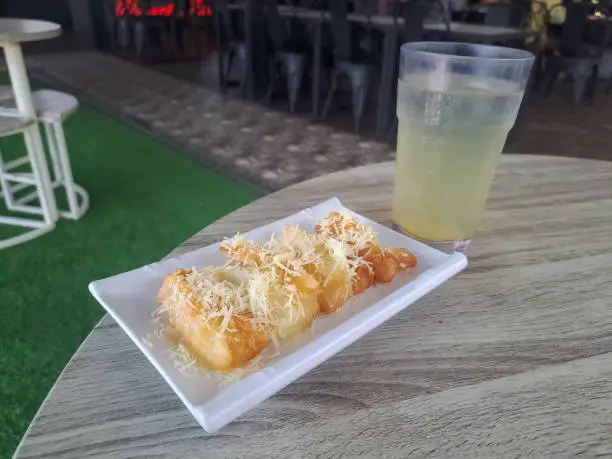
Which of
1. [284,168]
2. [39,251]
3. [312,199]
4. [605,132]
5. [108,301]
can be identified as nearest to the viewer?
[108,301]

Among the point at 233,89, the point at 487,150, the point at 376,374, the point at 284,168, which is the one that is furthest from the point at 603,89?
the point at 376,374

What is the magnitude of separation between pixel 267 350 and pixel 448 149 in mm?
378

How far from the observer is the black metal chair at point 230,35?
4.20 m

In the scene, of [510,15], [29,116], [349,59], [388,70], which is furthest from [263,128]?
[510,15]

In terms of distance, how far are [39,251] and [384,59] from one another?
2.31 meters

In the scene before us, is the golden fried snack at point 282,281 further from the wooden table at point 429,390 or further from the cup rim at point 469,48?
the cup rim at point 469,48

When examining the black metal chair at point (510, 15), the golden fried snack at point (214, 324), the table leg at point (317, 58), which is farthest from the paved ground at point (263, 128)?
the golden fried snack at point (214, 324)

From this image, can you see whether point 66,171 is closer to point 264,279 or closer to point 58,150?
point 58,150

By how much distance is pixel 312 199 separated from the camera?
784 mm

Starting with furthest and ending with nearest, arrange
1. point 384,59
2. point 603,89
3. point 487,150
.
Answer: point 603,89 → point 384,59 → point 487,150

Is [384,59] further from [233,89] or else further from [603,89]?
[603,89]

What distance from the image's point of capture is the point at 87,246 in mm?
Result: 1857

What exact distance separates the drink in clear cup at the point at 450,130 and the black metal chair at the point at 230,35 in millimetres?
3779

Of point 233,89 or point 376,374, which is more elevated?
point 376,374
